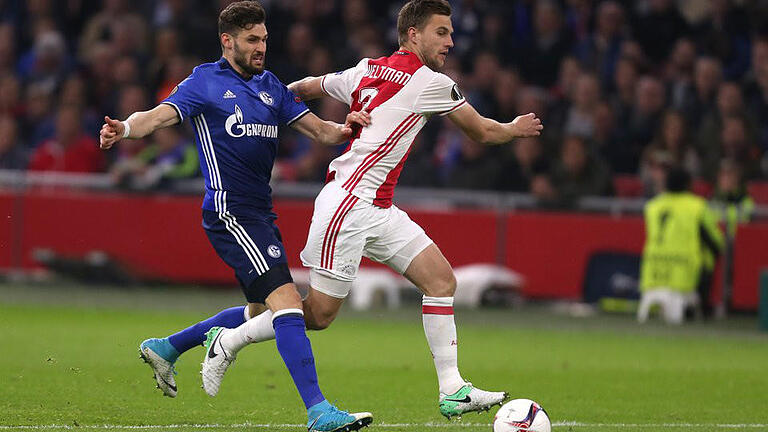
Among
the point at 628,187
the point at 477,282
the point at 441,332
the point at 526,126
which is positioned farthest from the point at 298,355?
the point at 628,187

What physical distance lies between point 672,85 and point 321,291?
35.0 feet

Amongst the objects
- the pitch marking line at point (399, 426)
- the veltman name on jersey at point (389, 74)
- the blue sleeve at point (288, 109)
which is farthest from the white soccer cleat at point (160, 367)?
the veltman name on jersey at point (389, 74)

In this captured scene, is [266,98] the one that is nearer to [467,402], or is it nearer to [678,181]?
[467,402]

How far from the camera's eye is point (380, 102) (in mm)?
7668

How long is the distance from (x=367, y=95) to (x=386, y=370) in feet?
11.2

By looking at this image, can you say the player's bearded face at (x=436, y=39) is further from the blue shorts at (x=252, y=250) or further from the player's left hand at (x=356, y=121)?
the blue shorts at (x=252, y=250)

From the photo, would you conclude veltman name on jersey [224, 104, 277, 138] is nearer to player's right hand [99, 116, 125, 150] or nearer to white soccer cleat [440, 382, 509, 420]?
player's right hand [99, 116, 125, 150]

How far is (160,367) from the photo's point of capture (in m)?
8.15

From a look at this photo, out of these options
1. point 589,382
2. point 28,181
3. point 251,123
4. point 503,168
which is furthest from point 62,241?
point 251,123

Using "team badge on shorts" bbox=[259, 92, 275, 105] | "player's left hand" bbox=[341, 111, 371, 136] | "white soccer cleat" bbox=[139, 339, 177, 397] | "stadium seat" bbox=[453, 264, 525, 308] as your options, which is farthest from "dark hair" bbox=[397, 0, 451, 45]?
"stadium seat" bbox=[453, 264, 525, 308]

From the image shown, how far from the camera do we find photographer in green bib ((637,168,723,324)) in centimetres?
1512

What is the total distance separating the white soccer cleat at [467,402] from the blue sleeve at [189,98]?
214cm

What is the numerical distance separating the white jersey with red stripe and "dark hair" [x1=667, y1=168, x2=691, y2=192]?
7.90 meters

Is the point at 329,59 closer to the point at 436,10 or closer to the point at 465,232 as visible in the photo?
the point at 465,232
